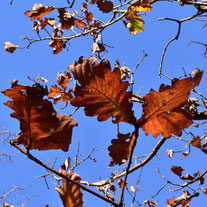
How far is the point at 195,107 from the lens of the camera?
1569 mm

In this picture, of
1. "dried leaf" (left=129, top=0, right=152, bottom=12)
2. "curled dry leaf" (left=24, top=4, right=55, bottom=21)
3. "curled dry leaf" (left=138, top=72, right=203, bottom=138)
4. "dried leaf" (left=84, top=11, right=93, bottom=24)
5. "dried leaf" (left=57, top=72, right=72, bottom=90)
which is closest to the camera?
"curled dry leaf" (left=138, top=72, right=203, bottom=138)

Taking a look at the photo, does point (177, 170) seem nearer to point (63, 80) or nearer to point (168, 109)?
point (63, 80)

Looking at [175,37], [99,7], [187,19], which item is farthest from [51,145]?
[99,7]

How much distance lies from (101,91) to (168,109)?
0.20m

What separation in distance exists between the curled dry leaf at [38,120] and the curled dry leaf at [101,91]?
0.27 feet

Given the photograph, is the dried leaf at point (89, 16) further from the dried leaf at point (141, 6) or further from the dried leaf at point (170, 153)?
the dried leaf at point (170, 153)

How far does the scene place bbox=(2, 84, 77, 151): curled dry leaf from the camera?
637mm

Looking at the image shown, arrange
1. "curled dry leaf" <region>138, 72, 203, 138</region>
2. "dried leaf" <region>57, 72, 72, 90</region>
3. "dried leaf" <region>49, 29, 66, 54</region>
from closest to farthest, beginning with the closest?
"curled dry leaf" <region>138, 72, 203, 138</region>, "dried leaf" <region>57, 72, 72, 90</region>, "dried leaf" <region>49, 29, 66, 54</region>

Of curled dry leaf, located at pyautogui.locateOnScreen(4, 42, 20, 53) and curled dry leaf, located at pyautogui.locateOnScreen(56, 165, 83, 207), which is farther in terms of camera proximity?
curled dry leaf, located at pyautogui.locateOnScreen(4, 42, 20, 53)

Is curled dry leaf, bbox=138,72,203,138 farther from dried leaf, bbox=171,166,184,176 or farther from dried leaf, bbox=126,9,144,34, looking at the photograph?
dried leaf, bbox=171,166,184,176

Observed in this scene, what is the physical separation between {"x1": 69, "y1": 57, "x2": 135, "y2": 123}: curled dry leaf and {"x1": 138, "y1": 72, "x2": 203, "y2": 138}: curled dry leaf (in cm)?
6

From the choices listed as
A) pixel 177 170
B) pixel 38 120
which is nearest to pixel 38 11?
pixel 38 120

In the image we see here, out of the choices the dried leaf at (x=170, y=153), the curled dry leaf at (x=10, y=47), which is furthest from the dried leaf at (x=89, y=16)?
the dried leaf at (x=170, y=153)

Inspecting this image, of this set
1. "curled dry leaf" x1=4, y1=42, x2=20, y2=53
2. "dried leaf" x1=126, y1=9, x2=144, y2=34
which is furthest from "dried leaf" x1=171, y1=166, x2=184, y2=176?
"curled dry leaf" x1=4, y1=42, x2=20, y2=53
